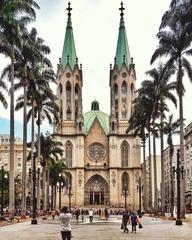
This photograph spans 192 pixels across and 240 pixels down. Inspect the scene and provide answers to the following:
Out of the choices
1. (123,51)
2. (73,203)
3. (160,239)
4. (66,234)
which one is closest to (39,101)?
(160,239)

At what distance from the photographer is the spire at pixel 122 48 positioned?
11764 cm

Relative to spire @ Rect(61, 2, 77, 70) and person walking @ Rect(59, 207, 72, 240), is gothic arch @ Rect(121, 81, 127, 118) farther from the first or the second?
person walking @ Rect(59, 207, 72, 240)

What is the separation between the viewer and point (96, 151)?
376 feet

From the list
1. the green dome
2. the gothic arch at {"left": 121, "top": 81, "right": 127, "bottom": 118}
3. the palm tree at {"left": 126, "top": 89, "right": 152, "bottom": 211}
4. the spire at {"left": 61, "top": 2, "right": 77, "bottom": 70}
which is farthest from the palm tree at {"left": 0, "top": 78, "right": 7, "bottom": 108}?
the green dome

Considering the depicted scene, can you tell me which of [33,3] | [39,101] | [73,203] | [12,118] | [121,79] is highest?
[121,79]

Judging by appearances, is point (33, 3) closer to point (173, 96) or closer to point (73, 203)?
point (173, 96)

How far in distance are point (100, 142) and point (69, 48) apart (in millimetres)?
22374

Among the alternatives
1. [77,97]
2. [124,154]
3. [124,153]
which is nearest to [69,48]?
[77,97]

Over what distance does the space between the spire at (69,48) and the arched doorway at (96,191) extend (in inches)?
977

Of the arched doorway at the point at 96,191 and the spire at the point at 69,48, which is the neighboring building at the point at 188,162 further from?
the spire at the point at 69,48

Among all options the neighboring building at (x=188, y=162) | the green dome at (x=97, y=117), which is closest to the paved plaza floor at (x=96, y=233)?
the neighboring building at (x=188, y=162)

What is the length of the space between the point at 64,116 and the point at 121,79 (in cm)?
1469

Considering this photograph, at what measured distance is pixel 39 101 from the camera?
5991 cm

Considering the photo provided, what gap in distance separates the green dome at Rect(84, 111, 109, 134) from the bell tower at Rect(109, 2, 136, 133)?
18.9 ft
